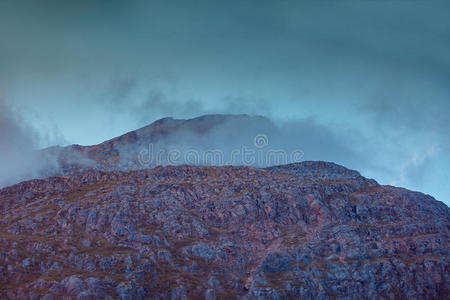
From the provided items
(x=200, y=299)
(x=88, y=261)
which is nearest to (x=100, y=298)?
(x=88, y=261)

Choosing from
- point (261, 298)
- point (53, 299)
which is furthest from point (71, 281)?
point (261, 298)

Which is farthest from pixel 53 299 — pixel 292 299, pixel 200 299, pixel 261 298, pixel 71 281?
pixel 292 299

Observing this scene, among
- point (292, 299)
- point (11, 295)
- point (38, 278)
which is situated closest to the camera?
point (11, 295)

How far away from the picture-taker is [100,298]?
176m

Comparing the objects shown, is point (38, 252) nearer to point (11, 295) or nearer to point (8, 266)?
point (8, 266)

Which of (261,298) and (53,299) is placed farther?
(261,298)

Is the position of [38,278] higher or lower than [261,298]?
higher

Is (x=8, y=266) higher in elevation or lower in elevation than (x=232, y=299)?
higher

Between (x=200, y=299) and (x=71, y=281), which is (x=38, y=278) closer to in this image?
(x=71, y=281)

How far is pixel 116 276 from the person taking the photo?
192 metres

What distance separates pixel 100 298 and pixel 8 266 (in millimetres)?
43563

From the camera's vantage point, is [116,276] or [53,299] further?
[116,276]

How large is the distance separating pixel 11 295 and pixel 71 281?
72.8 ft

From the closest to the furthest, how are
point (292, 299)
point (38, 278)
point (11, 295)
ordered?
point (11, 295)
point (38, 278)
point (292, 299)
